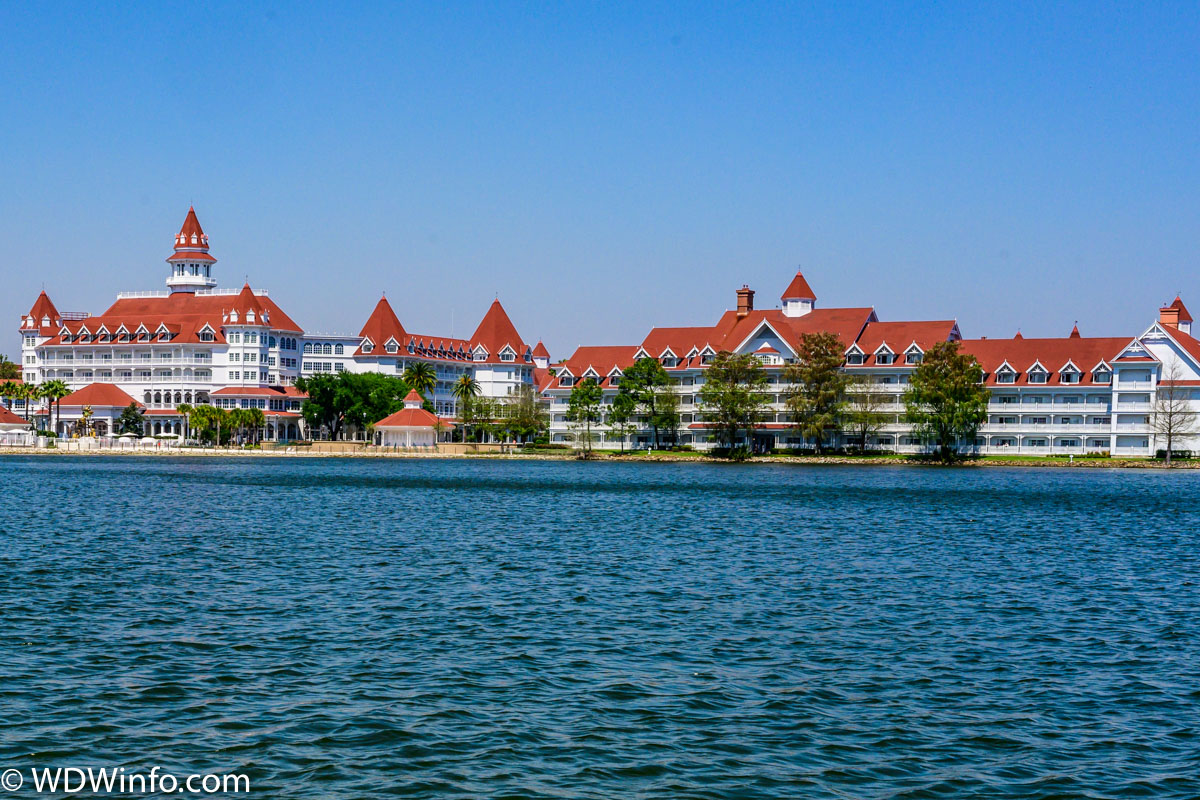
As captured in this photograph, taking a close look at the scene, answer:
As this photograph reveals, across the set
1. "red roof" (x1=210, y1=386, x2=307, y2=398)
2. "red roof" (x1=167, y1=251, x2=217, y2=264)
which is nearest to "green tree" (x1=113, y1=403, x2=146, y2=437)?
"red roof" (x1=210, y1=386, x2=307, y2=398)

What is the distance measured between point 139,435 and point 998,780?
12363cm

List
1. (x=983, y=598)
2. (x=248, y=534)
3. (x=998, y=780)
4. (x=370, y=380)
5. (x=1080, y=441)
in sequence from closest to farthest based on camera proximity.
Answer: (x=998, y=780) < (x=983, y=598) < (x=248, y=534) < (x=1080, y=441) < (x=370, y=380)

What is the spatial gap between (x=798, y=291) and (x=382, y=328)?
50.0 m

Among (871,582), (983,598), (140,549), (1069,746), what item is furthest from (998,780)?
(140,549)

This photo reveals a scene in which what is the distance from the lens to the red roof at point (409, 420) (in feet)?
374

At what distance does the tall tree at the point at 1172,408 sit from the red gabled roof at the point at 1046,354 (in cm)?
482

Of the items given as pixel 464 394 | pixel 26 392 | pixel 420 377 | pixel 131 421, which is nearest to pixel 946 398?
pixel 464 394

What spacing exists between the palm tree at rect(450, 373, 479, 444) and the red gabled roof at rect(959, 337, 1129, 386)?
48892mm

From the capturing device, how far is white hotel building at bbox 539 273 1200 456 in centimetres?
9656

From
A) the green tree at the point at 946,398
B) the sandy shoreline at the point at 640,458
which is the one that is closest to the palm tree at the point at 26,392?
the sandy shoreline at the point at 640,458

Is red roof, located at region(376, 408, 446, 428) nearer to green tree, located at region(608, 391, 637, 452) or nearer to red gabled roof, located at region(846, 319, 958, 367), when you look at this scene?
green tree, located at region(608, 391, 637, 452)

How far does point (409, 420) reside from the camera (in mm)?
114438

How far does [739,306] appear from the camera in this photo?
121875 millimetres

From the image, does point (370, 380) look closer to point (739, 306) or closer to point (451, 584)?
point (739, 306)
